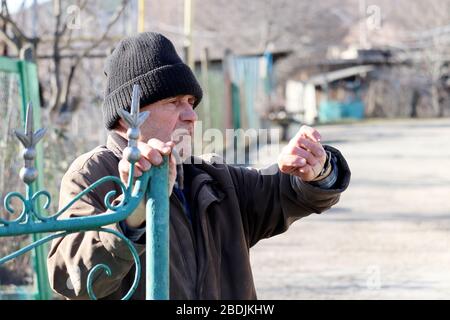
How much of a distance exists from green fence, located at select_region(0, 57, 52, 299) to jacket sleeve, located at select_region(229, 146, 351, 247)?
9.38 ft

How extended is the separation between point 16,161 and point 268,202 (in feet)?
10.9

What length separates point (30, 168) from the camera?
83.6 inches

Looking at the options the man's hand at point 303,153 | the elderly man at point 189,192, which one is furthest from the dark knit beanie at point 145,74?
the man's hand at point 303,153

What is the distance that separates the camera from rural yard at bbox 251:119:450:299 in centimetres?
783

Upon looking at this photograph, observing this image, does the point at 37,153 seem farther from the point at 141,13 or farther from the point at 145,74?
the point at 141,13

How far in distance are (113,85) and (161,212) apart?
867mm

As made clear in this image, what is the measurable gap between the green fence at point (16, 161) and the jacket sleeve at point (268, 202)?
286cm

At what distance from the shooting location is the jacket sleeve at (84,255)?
2492mm

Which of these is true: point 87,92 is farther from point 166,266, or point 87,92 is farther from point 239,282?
point 166,266

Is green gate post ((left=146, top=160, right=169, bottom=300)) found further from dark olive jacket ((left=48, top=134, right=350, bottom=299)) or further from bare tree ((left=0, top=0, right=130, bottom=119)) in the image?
bare tree ((left=0, top=0, right=130, bottom=119))

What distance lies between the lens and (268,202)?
3.15 meters

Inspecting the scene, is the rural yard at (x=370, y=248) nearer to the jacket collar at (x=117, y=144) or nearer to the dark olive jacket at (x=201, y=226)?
the dark olive jacket at (x=201, y=226)

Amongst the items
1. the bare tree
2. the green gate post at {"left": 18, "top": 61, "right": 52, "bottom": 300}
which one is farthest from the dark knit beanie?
the bare tree
